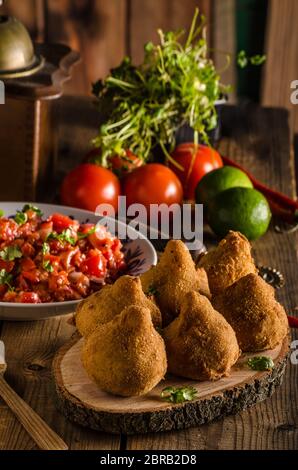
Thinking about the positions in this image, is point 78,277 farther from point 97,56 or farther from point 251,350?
point 97,56

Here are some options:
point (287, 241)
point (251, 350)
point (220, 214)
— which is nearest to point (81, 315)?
point (251, 350)

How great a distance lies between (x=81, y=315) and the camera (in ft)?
6.58

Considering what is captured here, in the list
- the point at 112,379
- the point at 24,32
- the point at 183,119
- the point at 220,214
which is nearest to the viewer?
the point at 112,379

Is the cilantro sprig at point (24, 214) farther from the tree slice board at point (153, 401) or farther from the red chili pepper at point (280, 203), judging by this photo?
the red chili pepper at point (280, 203)

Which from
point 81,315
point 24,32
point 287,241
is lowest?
point 287,241

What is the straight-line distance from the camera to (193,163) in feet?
10.2

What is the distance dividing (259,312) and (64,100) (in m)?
2.04

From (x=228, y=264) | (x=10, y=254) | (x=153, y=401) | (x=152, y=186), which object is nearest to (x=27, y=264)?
(x=10, y=254)

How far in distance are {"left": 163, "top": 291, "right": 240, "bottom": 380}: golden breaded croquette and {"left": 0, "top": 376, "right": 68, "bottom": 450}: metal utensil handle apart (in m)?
0.29

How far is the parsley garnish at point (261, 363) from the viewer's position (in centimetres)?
195

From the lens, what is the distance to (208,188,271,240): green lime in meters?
2.68

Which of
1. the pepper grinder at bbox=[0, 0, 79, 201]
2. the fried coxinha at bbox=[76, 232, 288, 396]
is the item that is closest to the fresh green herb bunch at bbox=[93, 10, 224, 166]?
the pepper grinder at bbox=[0, 0, 79, 201]

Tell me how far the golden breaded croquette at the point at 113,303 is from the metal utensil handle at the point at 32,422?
0.67 feet

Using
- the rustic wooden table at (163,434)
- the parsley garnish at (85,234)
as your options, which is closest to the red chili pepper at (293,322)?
the rustic wooden table at (163,434)
